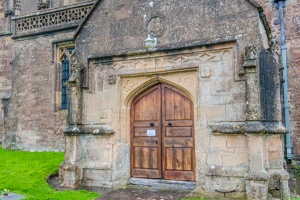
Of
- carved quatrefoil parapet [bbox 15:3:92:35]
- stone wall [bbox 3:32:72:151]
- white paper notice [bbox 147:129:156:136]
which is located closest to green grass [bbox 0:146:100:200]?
stone wall [bbox 3:32:72:151]

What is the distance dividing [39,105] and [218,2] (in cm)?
940

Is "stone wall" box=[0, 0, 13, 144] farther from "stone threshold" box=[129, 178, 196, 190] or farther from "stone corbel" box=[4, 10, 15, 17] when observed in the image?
"stone threshold" box=[129, 178, 196, 190]

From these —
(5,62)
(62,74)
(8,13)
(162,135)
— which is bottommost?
(162,135)

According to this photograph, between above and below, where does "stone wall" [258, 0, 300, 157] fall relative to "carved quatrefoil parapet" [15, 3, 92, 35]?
below

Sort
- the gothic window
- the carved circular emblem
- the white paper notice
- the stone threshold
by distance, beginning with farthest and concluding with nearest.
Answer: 1. the gothic window
2. the white paper notice
3. the carved circular emblem
4. the stone threshold

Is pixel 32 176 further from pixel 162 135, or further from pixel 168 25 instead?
pixel 168 25

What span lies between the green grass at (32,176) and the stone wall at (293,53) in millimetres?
7202

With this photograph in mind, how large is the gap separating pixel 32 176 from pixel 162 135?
385 cm

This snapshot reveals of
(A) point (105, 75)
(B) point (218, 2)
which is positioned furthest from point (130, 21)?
(B) point (218, 2)

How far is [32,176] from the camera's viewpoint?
8.24 m

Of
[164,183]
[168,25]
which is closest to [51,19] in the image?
[168,25]

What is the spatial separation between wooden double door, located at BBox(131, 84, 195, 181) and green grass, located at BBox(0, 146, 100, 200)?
1575mm

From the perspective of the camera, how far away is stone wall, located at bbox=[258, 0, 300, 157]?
10242 millimetres

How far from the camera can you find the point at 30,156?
11133mm
